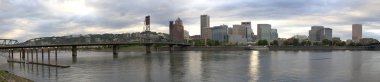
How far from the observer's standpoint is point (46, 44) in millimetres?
128875

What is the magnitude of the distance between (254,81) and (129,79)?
13.7m

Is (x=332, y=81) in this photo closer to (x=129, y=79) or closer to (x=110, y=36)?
(x=129, y=79)

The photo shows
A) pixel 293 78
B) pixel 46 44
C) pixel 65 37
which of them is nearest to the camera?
pixel 293 78

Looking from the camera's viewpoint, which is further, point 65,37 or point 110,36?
point 110,36

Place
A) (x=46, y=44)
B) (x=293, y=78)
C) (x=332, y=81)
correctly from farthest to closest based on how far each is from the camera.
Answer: (x=46, y=44)
(x=293, y=78)
(x=332, y=81)

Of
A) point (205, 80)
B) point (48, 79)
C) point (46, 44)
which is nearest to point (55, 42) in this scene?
point (46, 44)

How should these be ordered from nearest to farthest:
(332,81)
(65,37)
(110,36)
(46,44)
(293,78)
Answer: (332,81)
(293,78)
(46,44)
(65,37)
(110,36)

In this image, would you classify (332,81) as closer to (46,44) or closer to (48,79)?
(48,79)

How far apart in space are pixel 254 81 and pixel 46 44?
94119 mm

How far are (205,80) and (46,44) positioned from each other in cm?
9066

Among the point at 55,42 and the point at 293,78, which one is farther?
the point at 55,42

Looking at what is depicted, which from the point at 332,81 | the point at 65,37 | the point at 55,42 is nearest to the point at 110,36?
the point at 65,37

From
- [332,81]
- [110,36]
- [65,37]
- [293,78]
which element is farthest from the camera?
[110,36]

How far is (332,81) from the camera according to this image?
4719 cm
